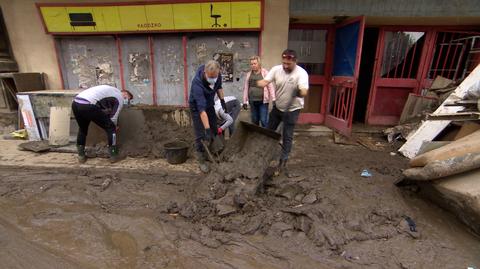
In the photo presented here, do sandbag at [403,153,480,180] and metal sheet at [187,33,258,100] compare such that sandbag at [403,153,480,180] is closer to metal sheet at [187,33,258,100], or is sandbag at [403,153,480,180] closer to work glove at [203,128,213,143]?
work glove at [203,128,213,143]

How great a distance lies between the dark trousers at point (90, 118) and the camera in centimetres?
390

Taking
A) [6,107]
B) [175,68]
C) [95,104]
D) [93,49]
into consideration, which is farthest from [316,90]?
[6,107]

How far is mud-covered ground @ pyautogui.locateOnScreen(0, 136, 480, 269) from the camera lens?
7.53ft

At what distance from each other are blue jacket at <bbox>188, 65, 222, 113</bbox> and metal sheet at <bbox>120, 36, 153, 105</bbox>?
273cm

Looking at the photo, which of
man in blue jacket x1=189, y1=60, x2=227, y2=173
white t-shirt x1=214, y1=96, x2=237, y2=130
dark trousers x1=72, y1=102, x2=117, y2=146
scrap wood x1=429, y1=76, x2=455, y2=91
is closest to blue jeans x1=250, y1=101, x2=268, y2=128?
white t-shirt x1=214, y1=96, x2=237, y2=130

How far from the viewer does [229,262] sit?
2.28 meters

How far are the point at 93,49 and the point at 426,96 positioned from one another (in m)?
7.68

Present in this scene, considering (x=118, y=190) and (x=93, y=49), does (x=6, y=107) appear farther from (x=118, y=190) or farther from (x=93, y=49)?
(x=118, y=190)

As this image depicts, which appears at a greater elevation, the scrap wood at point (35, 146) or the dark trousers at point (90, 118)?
the dark trousers at point (90, 118)

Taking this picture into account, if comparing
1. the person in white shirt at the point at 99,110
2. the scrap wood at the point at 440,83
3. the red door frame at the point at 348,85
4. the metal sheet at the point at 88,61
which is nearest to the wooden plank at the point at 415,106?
the scrap wood at the point at 440,83

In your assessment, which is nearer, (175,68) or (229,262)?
(229,262)

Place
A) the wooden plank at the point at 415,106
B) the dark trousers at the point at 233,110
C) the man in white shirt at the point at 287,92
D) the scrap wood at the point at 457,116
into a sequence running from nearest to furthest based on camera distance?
the man in white shirt at the point at 287,92 < the scrap wood at the point at 457,116 < the dark trousers at the point at 233,110 < the wooden plank at the point at 415,106

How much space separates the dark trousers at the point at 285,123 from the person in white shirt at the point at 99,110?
101 inches

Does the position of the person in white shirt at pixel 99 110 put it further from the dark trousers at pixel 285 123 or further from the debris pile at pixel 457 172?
the debris pile at pixel 457 172
